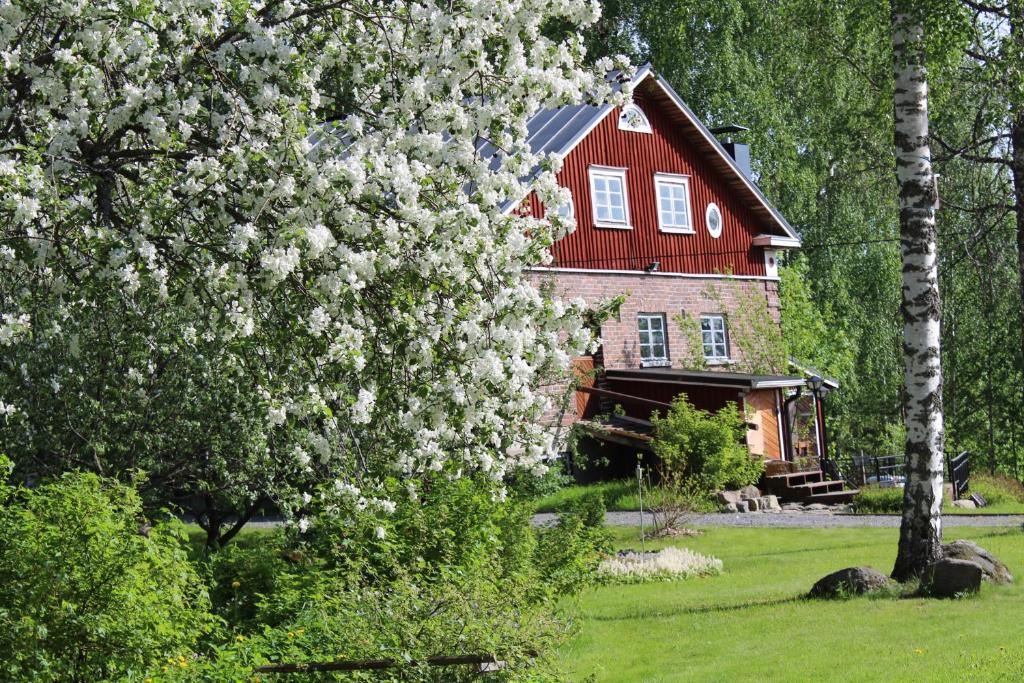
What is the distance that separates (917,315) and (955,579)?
3.05 m

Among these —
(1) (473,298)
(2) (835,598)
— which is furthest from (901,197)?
(1) (473,298)

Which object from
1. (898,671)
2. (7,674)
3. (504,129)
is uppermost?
(504,129)

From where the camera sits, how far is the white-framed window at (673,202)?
31781 millimetres

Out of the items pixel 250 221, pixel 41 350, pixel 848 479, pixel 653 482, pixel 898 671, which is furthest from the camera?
pixel 848 479

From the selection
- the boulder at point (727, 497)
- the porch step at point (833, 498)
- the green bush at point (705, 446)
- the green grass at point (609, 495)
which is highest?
the green bush at point (705, 446)

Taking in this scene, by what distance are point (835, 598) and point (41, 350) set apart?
31.0 ft

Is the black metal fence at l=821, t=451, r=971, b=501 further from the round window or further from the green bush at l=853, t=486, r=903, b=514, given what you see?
the round window

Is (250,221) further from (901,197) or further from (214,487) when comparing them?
(901,197)

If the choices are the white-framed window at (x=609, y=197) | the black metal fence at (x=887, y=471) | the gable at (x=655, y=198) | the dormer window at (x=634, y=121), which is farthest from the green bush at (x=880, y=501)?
the dormer window at (x=634, y=121)

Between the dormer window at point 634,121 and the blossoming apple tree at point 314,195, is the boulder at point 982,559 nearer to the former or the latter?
the blossoming apple tree at point 314,195

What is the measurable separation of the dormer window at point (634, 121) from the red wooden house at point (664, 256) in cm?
4

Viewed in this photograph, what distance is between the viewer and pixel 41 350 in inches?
555

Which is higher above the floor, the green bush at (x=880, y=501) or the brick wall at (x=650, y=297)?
the brick wall at (x=650, y=297)

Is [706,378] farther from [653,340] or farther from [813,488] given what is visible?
[813,488]
